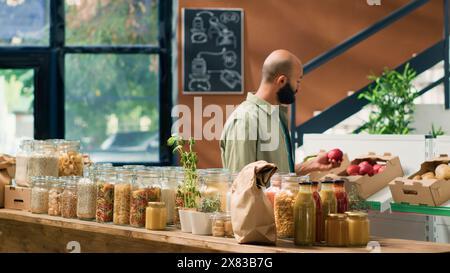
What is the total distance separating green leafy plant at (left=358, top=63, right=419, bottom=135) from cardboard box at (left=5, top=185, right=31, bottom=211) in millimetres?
3882

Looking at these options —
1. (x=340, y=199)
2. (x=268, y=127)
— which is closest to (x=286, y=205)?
(x=340, y=199)

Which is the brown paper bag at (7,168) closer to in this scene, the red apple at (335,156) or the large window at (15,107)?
the red apple at (335,156)

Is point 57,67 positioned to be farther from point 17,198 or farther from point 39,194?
point 39,194

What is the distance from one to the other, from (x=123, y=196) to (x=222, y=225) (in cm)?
56

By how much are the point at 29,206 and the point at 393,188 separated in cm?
196

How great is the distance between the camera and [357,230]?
3117 mm

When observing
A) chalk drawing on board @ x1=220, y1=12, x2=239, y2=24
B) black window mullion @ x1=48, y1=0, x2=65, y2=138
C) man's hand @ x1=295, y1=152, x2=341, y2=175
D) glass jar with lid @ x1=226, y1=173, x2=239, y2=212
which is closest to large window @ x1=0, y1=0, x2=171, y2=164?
black window mullion @ x1=48, y1=0, x2=65, y2=138

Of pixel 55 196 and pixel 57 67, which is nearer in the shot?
pixel 55 196

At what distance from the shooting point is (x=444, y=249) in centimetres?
308

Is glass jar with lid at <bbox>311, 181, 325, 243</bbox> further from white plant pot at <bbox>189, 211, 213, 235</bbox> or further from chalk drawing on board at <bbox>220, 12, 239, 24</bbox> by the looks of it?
chalk drawing on board at <bbox>220, 12, 239, 24</bbox>

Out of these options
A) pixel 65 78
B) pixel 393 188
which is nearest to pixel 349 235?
pixel 393 188

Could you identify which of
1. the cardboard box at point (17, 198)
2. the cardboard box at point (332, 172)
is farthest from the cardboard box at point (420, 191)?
the cardboard box at point (17, 198)

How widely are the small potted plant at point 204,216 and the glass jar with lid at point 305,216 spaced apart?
0.39 metres

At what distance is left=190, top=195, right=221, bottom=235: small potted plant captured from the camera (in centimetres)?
335
